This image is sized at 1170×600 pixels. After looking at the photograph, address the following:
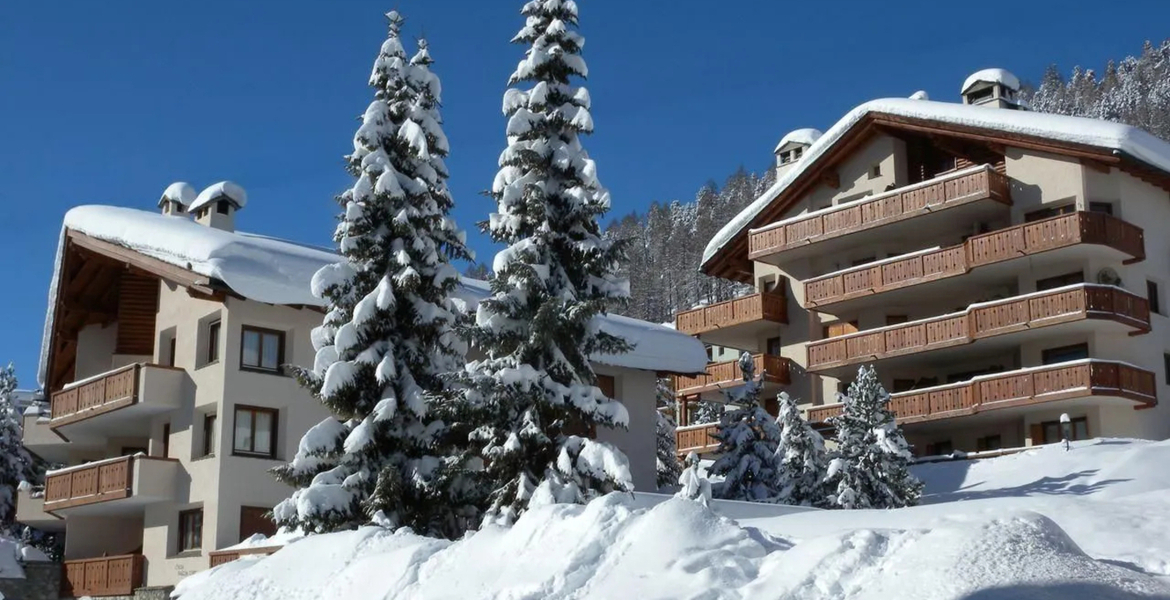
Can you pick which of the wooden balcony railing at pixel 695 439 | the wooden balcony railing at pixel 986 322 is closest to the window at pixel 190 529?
the wooden balcony railing at pixel 695 439

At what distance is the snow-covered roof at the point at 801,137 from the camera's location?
50.3 meters

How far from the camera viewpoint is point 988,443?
38688 millimetres

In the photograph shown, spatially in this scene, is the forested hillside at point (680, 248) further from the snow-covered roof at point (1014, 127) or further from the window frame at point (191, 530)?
the window frame at point (191, 530)

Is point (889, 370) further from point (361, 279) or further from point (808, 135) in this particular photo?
point (361, 279)

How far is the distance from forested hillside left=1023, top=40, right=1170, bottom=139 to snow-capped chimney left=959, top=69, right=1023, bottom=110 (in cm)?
9976

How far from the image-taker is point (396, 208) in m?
24.0

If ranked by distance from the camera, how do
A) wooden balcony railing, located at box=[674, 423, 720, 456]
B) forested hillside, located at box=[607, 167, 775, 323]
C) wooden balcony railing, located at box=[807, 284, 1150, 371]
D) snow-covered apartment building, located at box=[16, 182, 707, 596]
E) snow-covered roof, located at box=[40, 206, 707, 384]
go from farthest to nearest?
1. forested hillside, located at box=[607, 167, 775, 323]
2. wooden balcony railing, located at box=[674, 423, 720, 456]
3. wooden balcony railing, located at box=[807, 284, 1150, 371]
4. snow-covered apartment building, located at box=[16, 182, 707, 596]
5. snow-covered roof, located at box=[40, 206, 707, 384]

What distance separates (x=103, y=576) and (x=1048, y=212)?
27.5m

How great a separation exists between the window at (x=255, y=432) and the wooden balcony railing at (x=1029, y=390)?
17687 millimetres

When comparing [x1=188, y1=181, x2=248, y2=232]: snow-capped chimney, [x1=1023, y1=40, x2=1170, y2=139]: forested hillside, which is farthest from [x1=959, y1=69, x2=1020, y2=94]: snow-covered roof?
[x1=1023, y1=40, x2=1170, y2=139]: forested hillside

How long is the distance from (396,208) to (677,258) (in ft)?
341

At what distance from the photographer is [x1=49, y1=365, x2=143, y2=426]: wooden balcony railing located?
3178 cm

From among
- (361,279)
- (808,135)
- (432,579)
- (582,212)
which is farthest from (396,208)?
(808,135)

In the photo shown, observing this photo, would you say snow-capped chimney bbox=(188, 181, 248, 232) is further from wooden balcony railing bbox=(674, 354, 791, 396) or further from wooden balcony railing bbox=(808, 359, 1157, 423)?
wooden balcony railing bbox=(808, 359, 1157, 423)
